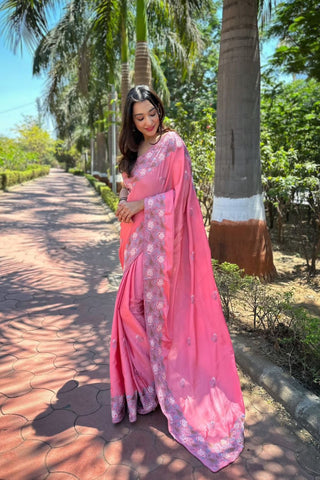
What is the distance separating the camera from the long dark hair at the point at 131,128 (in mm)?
1938

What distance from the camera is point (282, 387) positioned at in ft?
7.13

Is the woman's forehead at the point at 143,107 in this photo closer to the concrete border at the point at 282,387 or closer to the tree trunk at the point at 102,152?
the concrete border at the point at 282,387

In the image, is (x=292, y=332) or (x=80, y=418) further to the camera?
(x=292, y=332)

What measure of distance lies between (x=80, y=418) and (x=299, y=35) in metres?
6.92

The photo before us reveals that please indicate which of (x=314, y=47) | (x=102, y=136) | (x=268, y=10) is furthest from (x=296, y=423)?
(x=102, y=136)

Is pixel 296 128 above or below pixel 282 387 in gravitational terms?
above

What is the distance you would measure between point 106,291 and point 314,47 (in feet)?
17.2

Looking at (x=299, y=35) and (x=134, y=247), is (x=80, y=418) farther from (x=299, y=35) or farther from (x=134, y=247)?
(x=299, y=35)

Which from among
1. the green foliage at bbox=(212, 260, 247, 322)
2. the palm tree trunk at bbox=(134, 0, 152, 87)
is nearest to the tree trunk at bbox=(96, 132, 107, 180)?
the palm tree trunk at bbox=(134, 0, 152, 87)

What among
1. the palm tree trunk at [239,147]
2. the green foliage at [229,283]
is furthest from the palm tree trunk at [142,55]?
Answer: the green foliage at [229,283]

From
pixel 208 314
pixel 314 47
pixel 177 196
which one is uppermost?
pixel 314 47

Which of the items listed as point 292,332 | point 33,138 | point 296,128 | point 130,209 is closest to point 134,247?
point 130,209

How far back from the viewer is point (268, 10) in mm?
5016

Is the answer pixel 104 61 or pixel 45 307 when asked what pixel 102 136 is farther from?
pixel 45 307
